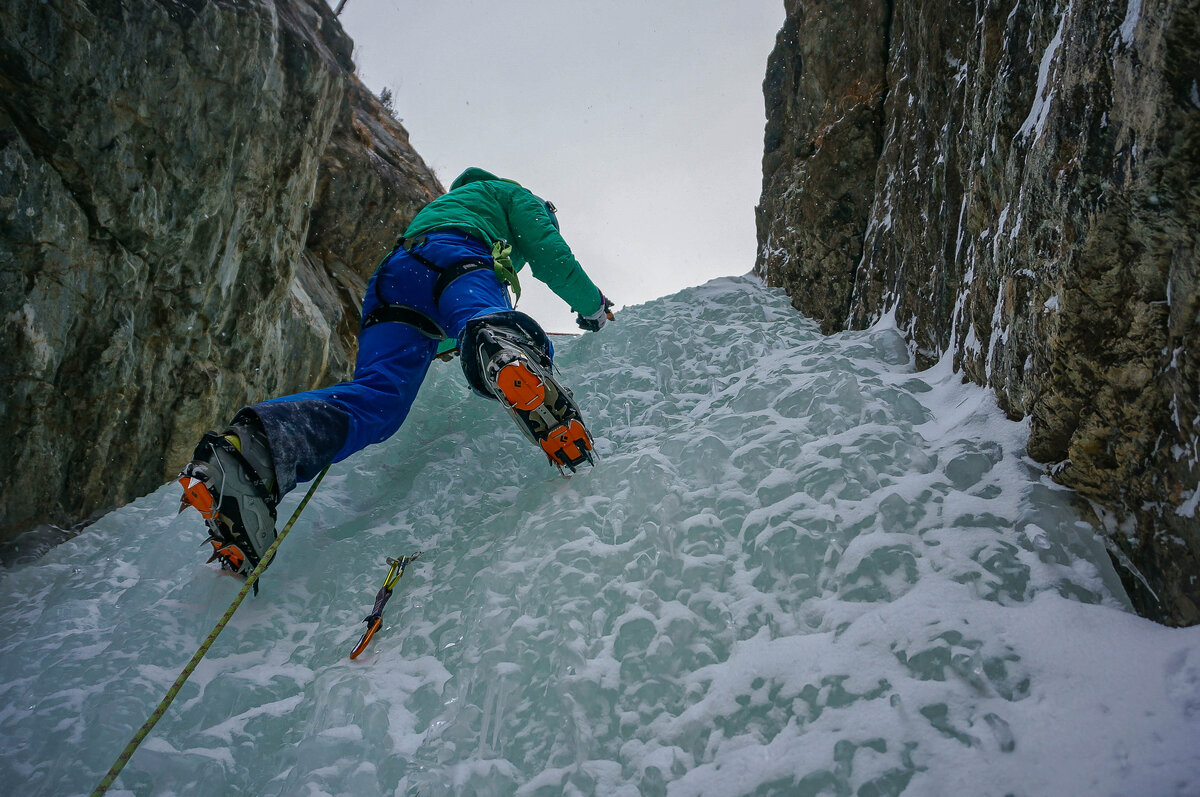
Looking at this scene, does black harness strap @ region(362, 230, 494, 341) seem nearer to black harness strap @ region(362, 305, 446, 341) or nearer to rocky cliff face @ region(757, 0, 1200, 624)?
black harness strap @ region(362, 305, 446, 341)

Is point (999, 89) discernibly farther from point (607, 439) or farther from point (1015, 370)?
point (607, 439)

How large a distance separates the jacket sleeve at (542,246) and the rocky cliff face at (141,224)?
1.34 m

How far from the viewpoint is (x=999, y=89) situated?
223 centimetres

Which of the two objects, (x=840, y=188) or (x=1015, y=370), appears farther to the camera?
(x=840, y=188)

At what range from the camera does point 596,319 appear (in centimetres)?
427

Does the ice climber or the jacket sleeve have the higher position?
the jacket sleeve

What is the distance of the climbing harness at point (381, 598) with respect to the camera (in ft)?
6.44

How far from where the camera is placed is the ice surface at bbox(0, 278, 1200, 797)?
1.24 metres

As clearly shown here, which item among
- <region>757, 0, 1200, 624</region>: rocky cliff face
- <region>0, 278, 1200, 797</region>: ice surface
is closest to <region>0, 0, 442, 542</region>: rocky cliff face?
<region>0, 278, 1200, 797</region>: ice surface

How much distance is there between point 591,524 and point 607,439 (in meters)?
0.94

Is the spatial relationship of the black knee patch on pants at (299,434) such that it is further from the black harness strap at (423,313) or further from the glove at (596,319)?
the glove at (596,319)

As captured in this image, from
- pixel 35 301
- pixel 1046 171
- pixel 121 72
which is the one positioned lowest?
pixel 1046 171

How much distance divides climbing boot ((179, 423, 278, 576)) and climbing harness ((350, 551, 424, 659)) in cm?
45

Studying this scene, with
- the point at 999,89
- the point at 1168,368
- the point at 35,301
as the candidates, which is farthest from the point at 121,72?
the point at 1168,368
